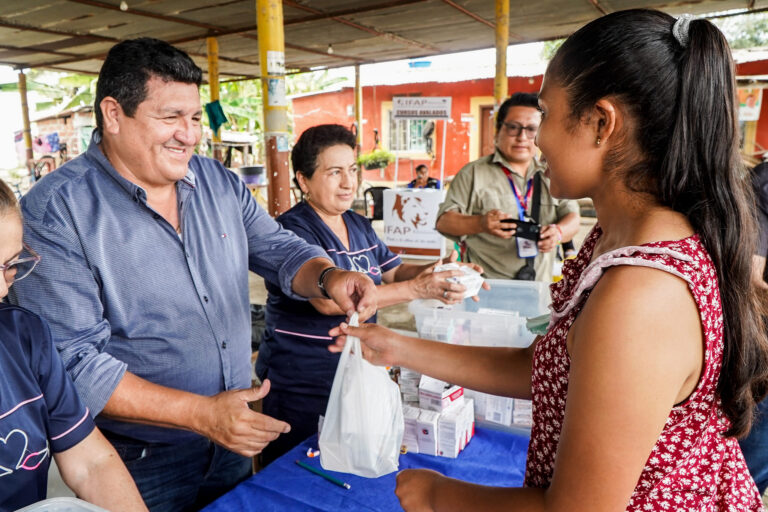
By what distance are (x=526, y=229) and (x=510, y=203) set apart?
40cm

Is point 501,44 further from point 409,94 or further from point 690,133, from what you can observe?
point 409,94

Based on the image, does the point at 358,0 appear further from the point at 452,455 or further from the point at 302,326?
the point at 452,455

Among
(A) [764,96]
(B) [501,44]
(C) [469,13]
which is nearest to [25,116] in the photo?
(C) [469,13]

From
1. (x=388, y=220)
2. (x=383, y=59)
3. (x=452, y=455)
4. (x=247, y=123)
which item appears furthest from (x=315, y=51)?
(x=452, y=455)

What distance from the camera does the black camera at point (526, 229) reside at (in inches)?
120

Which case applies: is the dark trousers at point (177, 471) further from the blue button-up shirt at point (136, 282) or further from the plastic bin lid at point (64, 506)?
the plastic bin lid at point (64, 506)

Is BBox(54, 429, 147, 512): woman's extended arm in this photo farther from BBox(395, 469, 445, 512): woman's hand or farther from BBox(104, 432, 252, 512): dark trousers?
BBox(395, 469, 445, 512): woman's hand

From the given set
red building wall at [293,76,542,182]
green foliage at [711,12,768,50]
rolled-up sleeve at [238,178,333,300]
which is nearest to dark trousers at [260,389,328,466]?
rolled-up sleeve at [238,178,333,300]

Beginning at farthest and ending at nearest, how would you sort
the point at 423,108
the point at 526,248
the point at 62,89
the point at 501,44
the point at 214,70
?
the point at 62,89
the point at 214,70
the point at 423,108
the point at 501,44
the point at 526,248

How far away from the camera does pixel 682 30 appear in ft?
2.76

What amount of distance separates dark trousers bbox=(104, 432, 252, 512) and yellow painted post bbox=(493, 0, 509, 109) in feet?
22.6

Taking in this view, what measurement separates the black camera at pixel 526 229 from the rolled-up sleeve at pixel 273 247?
4.72 ft

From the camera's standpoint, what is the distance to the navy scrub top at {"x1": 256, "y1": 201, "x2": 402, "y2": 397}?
7.17 ft

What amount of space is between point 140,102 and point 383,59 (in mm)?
11904
